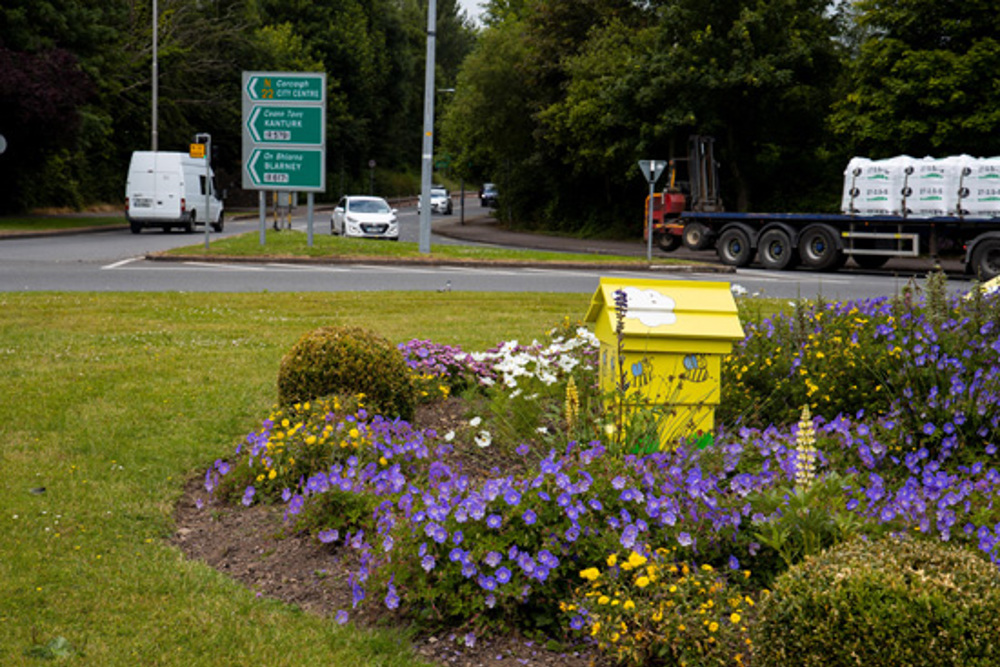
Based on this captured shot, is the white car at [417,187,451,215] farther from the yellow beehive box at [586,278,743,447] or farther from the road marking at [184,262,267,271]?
the yellow beehive box at [586,278,743,447]

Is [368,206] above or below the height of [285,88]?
below

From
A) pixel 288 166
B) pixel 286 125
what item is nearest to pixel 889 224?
pixel 288 166

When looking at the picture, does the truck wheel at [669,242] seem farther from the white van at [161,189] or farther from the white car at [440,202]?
the white car at [440,202]

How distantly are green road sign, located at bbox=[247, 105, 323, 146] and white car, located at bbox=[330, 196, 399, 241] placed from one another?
10.4 m

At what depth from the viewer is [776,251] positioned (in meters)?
25.2

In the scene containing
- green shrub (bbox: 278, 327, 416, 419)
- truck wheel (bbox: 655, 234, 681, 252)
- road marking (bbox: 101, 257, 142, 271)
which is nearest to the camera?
green shrub (bbox: 278, 327, 416, 419)

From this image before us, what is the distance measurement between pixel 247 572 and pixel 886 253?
21.2 m

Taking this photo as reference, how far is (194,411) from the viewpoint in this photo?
7125 mm

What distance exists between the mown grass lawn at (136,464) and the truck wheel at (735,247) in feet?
45.3

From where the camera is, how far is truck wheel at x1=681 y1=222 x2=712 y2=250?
27.8 m

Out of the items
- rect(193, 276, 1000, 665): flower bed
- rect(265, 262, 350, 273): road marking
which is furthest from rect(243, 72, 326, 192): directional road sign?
rect(193, 276, 1000, 665): flower bed

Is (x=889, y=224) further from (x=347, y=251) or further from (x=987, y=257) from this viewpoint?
(x=347, y=251)

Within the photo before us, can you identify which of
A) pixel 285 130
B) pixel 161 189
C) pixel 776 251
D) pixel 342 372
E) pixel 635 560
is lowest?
pixel 635 560

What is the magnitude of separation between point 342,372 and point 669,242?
25497 millimetres
